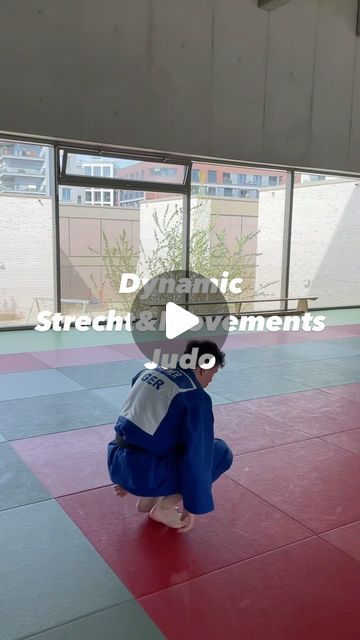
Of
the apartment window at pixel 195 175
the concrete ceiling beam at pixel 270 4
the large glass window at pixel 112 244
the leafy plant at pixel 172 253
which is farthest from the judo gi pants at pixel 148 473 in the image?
the concrete ceiling beam at pixel 270 4

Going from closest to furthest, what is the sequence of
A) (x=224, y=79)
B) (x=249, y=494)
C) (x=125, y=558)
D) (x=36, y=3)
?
(x=125, y=558), (x=249, y=494), (x=36, y=3), (x=224, y=79)

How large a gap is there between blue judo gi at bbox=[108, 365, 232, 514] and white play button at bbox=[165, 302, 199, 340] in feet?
15.3

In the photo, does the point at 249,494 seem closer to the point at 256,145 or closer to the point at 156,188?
the point at 156,188

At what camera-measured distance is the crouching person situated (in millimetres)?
2332

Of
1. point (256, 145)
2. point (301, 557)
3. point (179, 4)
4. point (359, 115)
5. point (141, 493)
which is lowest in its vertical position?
point (301, 557)

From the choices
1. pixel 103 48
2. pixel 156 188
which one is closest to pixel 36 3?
pixel 103 48

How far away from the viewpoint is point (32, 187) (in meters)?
7.17

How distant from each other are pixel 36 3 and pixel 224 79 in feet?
9.14

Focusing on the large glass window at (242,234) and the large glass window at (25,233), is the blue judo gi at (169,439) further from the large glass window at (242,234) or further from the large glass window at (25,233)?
the large glass window at (242,234)

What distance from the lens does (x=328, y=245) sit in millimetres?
10711

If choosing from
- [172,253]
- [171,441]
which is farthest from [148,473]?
[172,253]

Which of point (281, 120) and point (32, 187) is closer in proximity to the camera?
point (32, 187)

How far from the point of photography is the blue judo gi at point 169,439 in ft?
7.63

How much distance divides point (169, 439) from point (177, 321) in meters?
5.07
